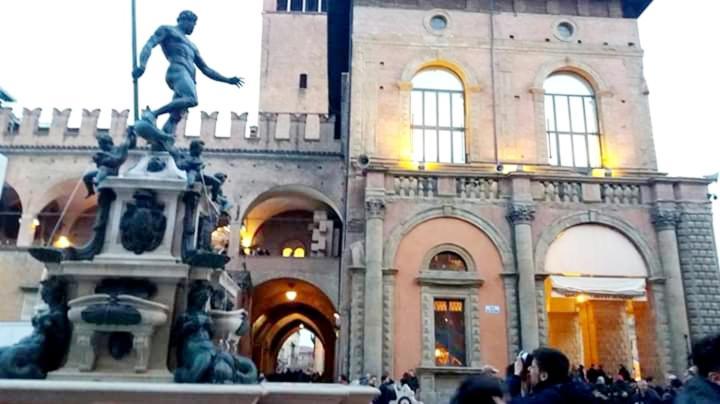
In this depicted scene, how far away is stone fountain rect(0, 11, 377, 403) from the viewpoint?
18.5 feet

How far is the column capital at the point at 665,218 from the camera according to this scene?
18.1 meters

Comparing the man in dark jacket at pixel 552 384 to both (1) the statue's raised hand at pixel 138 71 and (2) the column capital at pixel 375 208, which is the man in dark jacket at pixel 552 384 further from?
(2) the column capital at pixel 375 208

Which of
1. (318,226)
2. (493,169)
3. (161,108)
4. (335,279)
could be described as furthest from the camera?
(318,226)

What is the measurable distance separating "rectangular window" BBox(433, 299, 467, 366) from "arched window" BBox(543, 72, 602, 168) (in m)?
6.84

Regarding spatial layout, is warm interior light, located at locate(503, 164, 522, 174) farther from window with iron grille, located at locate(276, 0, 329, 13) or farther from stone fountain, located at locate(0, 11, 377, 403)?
window with iron grille, located at locate(276, 0, 329, 13)

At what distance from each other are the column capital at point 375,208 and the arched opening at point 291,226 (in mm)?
4548

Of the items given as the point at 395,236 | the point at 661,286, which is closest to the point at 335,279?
the point at 395,236

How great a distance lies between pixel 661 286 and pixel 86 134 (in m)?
20.7

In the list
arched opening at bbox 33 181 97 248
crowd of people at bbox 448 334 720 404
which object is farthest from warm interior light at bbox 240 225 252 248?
crowd of people at bbox 448 334 720 404

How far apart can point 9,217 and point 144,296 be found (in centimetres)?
2385

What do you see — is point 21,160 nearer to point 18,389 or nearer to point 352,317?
point 352,317

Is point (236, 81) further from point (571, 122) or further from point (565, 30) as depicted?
point (565, 30)

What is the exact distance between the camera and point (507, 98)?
21.1m

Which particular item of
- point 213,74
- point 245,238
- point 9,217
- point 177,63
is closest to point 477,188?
point 245,238
